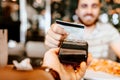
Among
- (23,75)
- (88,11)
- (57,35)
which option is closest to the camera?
(23,75)

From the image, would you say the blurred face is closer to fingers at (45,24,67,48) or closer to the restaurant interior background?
the restaurant interior background

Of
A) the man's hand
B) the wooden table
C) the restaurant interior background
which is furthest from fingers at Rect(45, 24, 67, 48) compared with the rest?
the restaurant interior background

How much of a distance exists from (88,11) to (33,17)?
377mm

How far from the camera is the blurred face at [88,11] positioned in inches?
69.7

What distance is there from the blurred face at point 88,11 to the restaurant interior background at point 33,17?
0.04 m

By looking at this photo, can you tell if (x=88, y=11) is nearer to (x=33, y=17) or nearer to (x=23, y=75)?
(x=33, y=17)

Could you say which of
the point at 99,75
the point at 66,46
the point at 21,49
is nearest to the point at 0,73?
the point at 66,46

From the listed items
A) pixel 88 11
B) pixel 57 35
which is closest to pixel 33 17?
pixel 88 11

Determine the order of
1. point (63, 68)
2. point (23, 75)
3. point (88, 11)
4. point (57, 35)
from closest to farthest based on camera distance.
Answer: point (23, 75), point (63, 68), point (57, 35), point (88, 11)

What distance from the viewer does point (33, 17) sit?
1812 mm

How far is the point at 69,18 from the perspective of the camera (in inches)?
71.3

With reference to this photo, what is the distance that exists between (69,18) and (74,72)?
86 centimetres

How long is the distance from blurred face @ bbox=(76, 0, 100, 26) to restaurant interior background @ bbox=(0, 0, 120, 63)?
4 cm

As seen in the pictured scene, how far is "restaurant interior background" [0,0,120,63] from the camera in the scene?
179cm
